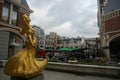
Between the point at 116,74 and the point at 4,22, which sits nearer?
the point at 116,74

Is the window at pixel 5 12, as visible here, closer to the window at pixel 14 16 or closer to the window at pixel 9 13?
the window at pixel 9 13

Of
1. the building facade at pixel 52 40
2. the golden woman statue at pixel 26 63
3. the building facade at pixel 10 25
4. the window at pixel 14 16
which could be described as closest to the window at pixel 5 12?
the building facade at pixel 10 25

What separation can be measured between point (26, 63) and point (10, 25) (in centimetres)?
1890

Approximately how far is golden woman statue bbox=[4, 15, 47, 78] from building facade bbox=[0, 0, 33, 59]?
17032 mm

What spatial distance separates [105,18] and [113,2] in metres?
3.47

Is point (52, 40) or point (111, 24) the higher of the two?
point (52, 40)

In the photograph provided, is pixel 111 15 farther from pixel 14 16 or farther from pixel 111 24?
pixel 14 16

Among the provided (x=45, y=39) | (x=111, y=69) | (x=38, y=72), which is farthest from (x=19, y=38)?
(x=45, y=39)

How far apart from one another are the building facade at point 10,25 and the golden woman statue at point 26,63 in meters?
17.0

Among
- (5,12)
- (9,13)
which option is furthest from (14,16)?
(5,12)

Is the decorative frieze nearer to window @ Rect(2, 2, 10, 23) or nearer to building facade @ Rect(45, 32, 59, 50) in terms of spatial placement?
window @ Rect(2, 2, 10, 23)

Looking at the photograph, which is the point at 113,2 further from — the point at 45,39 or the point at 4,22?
the point at 45,39

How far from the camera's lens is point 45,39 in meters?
96.4

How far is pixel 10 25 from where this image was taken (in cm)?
2617
